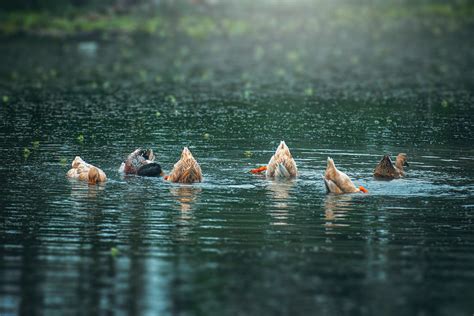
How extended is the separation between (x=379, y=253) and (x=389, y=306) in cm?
292

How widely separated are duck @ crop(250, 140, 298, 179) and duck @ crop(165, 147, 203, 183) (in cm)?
166

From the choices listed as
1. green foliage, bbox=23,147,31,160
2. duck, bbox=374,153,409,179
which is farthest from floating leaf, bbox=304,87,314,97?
duck, bbox=374,153,409,179

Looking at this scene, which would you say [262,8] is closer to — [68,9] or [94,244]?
[68,9]

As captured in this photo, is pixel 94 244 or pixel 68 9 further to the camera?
pixel 68 9

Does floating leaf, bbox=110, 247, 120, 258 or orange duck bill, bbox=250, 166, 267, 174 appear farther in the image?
orange duck bill, bbox=250, 166, 267, 174

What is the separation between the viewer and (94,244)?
1636cm

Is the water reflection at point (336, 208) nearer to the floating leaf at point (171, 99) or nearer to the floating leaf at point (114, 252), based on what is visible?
the floating leaf at point (114, 252)

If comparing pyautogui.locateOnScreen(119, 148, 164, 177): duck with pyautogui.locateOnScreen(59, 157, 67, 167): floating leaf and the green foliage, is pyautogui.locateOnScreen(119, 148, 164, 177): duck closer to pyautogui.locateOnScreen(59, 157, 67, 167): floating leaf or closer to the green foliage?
pyautogui.locateOnScreen(59, 157, 67, 167): floating leaf

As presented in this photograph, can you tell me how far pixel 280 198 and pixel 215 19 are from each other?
174 ft

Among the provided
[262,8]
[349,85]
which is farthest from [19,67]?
[262,8]

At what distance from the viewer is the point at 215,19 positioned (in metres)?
72.0

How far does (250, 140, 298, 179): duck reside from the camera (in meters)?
21.9

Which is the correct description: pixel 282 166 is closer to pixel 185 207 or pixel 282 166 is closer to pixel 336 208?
pixel 336 208

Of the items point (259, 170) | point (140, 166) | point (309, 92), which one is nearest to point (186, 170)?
point (140, 166)
